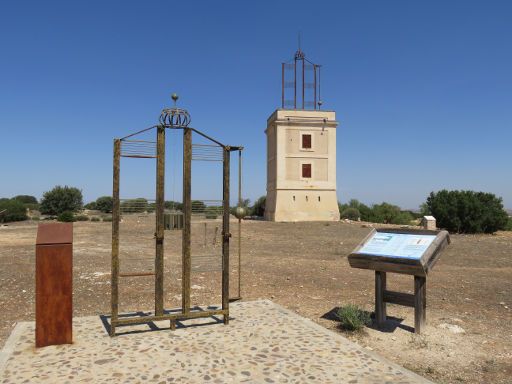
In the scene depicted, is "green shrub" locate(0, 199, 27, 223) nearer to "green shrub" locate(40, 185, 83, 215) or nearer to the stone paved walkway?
"green shrub" locate(40, 185, 83, 215)

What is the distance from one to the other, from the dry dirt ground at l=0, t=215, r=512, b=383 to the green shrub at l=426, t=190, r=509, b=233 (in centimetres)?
1099

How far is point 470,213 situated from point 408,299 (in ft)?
75.9

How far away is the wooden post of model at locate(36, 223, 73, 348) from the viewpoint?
524 centimetres

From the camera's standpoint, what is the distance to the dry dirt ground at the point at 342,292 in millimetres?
5395

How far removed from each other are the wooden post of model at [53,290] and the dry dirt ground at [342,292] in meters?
0.97

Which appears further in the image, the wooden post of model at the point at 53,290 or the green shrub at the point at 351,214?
the green shrub at the point at 351,214

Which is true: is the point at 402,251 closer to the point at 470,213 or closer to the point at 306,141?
the point at 470,213

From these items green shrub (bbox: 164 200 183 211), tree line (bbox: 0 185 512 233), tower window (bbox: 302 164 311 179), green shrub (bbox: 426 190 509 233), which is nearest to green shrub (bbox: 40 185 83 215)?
tree line (bbox: 0 185 512 233)

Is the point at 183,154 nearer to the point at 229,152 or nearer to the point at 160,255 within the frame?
the point at 229,152

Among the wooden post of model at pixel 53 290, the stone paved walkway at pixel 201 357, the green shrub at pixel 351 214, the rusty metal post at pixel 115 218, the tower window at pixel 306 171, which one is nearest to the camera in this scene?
the stone paved walkway at pixel 201 357

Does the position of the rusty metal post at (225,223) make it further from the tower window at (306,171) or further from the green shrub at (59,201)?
the green shrub at (59,201)

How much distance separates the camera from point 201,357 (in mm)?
4867

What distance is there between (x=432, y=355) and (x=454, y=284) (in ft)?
16.1

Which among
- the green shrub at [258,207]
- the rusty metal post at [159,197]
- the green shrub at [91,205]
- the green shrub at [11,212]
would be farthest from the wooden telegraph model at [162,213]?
the green shrub at [91,205]
